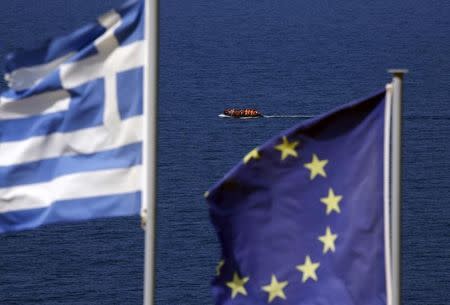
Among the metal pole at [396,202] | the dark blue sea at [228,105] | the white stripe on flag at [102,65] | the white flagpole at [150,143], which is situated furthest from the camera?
the dark blue sea at [228,105]

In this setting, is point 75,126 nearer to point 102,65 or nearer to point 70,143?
point 70,143

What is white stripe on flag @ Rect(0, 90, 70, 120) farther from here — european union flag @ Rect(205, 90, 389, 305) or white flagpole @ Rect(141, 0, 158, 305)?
european union flag @ Rect(205, 90, 389, 305)

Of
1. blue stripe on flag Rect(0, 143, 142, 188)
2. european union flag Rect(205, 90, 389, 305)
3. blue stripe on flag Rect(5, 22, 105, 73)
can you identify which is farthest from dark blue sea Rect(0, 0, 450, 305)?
european union flag Rect(205, 90, 389, 305)

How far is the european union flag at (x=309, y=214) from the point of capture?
955 centimetres

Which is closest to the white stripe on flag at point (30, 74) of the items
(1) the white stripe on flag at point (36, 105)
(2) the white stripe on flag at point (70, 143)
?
(1) the white stripe on flag at point (36, 105)

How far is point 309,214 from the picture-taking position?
9703 mm

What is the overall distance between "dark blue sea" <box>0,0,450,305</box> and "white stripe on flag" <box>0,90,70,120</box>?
47 centimetres

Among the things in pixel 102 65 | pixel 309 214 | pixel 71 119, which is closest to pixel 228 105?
pixel 71 119

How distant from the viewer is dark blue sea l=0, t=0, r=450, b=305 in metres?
32.6

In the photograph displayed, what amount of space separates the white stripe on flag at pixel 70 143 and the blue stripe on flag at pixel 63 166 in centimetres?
4

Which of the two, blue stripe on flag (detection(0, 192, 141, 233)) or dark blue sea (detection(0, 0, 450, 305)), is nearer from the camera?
blue stripe on flag (detection(0, 192, 141, 233))

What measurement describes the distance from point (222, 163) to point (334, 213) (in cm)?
3322

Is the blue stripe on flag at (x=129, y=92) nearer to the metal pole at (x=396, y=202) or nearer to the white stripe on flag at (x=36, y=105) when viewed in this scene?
the white stripe on flag at (x=36, y=105)

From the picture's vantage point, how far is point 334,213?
31.7 ft
